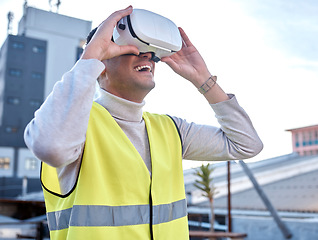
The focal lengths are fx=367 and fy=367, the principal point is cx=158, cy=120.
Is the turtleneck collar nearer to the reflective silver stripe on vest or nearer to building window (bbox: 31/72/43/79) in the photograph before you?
the reflective silver stripe on vest

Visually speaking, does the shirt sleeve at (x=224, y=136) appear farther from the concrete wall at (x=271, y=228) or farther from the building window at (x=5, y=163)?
the building window at (x=5, y=163)

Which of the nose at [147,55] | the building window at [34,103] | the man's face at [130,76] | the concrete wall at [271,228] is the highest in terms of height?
the building window at [34,103]

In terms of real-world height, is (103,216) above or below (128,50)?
below

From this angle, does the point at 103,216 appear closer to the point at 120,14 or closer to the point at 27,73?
the point at 120,14

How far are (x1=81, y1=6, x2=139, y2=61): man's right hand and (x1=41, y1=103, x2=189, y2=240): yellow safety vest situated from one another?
0.60 feet

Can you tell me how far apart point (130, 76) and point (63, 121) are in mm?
340

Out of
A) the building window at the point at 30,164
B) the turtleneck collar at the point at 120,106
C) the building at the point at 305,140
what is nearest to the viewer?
the turtleneck collar at the point at 120,106

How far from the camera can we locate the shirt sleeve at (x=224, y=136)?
1394 mm

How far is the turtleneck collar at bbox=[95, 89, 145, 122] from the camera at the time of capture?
1.21m

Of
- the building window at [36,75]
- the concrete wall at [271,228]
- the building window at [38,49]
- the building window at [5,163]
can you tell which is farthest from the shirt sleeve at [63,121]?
the building window at [38,49]

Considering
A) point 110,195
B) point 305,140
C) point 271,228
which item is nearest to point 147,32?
point 110,195

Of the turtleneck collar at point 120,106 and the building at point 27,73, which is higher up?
the building at point 27,73

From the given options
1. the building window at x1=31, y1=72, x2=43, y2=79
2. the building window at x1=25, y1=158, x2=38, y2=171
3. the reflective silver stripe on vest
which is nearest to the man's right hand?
the reflective silver stripe on vest

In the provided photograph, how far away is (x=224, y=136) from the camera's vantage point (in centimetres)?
144
